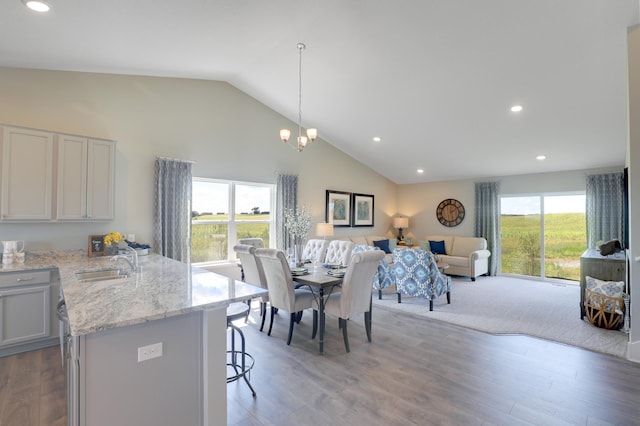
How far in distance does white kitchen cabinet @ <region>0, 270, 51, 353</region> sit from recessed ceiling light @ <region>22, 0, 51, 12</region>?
92.7 inches

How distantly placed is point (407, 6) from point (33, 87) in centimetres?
429

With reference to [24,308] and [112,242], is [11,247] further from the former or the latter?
[112,242]

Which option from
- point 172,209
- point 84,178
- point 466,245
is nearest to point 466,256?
point 466,245

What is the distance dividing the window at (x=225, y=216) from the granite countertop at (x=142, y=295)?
6.79 feet

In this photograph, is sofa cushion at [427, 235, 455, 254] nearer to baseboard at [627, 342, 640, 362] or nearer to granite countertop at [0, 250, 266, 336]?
baseboard at [627, 342, 640, 362]

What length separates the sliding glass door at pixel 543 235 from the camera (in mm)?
6395

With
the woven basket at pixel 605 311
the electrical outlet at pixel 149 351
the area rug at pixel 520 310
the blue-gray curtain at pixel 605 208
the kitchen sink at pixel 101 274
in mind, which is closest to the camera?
the electrical outlet at pixel 149 351

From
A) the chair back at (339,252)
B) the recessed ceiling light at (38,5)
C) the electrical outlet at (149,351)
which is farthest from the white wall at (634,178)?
the recessed ceiling light at (38,5)

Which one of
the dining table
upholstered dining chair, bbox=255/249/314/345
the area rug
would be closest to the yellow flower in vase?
upholstered dining chair, bbox=255/249/314/345

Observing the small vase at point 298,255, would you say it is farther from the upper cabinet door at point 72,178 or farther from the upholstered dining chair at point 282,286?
the upper cabinet door at point 72,178

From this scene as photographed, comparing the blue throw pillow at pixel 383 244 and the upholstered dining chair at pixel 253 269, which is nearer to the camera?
the upholstered dining chair at pixel 253 269

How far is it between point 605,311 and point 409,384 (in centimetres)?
306

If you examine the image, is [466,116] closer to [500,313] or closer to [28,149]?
[500,313]

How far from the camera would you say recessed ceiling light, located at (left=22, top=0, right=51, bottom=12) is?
2.39 meters
